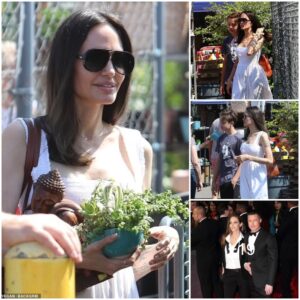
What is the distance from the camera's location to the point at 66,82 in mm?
2746

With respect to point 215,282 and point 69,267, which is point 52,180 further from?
point 215,282

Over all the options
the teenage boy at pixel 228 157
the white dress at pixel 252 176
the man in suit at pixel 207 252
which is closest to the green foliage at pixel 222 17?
the teenage boy at pixel 228 157

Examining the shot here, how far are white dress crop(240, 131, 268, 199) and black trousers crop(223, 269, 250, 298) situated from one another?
0.28 m

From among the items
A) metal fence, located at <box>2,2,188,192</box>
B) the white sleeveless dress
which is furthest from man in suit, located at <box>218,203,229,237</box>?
metal fence, located at <box>2,2,188,192</box>

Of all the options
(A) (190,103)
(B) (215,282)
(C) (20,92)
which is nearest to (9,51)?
(C) (20,92)

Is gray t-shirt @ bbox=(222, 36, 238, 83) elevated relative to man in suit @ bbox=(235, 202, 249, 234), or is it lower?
elevated

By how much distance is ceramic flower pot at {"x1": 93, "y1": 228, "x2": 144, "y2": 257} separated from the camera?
2.51 metres

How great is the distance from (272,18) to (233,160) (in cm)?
55

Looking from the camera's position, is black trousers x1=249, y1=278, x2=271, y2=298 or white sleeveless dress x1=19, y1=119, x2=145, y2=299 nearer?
white sleeveless dress x1=19, y1=119, x2=145, y2=299

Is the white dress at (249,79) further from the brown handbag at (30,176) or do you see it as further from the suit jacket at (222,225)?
the brown handbag at (30,176)

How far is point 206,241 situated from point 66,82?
80 centimetres

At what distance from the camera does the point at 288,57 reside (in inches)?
122

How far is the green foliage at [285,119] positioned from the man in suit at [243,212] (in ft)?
0.95

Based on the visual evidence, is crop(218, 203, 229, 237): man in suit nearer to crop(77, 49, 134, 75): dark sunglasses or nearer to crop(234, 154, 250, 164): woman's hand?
crop(234, 154, 250, 164): woman's hand
